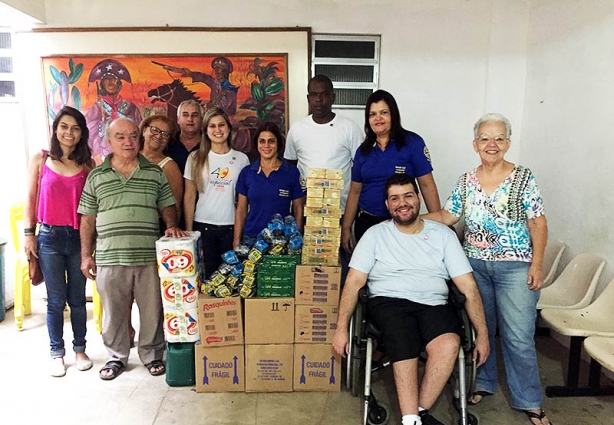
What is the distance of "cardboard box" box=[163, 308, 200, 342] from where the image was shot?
2.58 m

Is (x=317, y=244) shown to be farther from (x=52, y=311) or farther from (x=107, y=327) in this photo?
(x=52, y=311)

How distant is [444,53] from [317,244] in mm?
2196

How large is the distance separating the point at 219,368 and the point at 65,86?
2685 millimetres

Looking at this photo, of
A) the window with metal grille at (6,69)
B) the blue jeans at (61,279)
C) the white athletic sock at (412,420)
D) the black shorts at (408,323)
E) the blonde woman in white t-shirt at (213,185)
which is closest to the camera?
the white athletic sock at (412,420)

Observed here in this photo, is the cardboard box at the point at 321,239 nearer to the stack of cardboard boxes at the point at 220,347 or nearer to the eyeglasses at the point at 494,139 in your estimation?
the stack of cardboard boxes at the point at 220,347

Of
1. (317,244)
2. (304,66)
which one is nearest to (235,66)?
(304,66)

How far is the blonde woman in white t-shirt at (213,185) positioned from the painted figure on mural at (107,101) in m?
1.26

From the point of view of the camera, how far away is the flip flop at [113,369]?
272 centimetres

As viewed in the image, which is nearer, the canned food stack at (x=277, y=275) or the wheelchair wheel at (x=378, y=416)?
the wheelchair wheel at (x=378, y=416)

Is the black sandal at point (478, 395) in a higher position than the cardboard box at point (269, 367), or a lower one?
lower

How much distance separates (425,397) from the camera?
6.96 ft

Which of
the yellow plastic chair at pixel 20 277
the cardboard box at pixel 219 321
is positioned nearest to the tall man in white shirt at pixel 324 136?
the cardboard box at pixel 219 321

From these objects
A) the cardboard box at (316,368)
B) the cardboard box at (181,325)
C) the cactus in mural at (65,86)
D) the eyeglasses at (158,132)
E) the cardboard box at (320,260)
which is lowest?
the cardboard box at (316,368)

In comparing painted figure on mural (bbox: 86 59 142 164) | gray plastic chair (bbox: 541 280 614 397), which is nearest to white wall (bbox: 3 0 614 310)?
painted figure on mural (bbox: 86 59 142 164)
